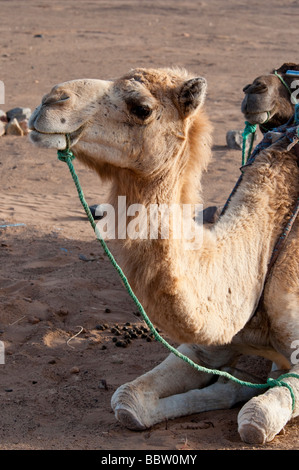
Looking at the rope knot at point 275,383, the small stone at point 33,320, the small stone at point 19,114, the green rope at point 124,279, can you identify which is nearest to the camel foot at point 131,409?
the green rope at point 124,279

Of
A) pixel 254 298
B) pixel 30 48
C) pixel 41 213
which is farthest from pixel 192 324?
pixel 30 48

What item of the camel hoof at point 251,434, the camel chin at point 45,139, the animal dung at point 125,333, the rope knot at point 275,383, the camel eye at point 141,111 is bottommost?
the animal dung at point 125,333

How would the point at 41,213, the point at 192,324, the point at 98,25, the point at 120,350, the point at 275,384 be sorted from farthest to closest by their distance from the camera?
the point at 98,25
the point at 41,213
the point at 120,350
the point at 275,384
the point at 192,324

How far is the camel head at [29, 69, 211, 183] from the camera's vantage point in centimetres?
324

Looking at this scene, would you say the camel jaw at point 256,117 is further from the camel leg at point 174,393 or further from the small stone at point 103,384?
the small stone at point 103,384

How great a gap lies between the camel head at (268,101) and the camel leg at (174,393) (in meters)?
1.82

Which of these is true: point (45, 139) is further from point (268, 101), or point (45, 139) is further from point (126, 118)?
point (268, 101)

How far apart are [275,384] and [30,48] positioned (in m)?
14.2

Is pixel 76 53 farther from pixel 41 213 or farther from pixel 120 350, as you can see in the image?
pixel 120 350

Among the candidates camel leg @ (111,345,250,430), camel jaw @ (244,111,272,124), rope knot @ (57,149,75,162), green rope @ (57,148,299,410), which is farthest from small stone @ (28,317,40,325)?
rope knot @ (57,149,75,162)

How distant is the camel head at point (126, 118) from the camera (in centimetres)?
324

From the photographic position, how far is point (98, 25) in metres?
20.0

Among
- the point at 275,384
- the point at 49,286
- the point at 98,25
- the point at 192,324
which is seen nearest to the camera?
the point at 192,324

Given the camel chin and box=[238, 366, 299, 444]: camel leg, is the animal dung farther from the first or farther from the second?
the camel chin
